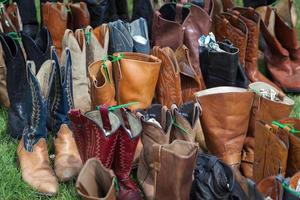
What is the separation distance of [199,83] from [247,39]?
1.84 feet

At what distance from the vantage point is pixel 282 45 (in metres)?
3.58

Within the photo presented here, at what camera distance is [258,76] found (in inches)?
133

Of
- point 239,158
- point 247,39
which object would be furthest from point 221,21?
point 239,158

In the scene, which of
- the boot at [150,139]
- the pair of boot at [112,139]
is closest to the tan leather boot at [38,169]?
the pair of boot at [112,139]

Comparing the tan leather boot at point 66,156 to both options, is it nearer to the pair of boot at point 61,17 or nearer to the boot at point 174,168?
the boot at point 174,168

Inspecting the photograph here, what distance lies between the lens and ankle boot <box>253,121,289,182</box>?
214 centimetres

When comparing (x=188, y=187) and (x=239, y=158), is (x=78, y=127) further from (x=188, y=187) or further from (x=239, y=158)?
(x=239, y=158)

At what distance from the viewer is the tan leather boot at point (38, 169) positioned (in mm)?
2375

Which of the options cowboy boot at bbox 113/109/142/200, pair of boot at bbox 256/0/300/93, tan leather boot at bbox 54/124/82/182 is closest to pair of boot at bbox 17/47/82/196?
tan leather boot at bbox 54/124/82/182

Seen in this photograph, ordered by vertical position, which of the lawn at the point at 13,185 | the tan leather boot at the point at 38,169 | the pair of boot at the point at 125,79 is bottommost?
the lawn at the point at 13,185

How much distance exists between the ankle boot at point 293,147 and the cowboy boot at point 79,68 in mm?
1211

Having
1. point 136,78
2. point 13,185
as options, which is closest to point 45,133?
point 13,185

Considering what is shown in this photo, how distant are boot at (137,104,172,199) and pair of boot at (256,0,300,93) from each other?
54.6 inches

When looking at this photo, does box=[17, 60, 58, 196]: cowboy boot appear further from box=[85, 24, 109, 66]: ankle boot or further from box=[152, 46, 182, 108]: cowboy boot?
box=[152, 46, 182, 108]: cowboy boot
